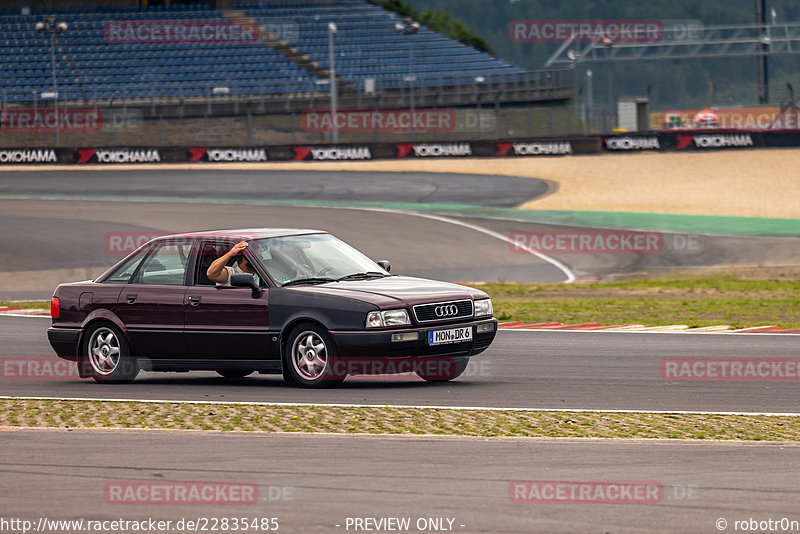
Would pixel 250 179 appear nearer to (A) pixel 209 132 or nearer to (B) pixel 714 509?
(A) pixel 209 132

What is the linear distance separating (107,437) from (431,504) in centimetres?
304

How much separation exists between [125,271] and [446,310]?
3.35 metres

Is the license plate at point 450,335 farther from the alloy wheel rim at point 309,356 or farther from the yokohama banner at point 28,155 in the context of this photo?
the yokohama banner at point 28,155

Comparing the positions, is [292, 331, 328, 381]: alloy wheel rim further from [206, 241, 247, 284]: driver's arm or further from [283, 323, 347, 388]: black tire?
[206, 241, 247, 284]: driver's arm

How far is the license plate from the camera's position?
10352mm

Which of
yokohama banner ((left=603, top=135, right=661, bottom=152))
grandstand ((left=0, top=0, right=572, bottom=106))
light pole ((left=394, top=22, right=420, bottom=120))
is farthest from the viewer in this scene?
grandstand ((left=0, top=0, right=572, bottom=106))

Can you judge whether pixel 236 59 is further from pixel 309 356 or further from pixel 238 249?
pixel 309 356

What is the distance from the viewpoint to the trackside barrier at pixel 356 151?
45.2m

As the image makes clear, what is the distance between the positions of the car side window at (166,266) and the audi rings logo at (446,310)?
257 centimetres

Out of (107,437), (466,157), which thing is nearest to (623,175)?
(466,157)

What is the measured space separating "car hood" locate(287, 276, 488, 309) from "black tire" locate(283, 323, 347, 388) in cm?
38

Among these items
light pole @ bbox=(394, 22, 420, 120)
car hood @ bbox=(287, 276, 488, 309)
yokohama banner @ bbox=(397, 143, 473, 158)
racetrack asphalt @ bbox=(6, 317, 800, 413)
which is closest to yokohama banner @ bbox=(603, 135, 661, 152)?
yokohama banner @ bbox=(397, 143, 473, 158)

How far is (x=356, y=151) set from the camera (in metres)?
46.4

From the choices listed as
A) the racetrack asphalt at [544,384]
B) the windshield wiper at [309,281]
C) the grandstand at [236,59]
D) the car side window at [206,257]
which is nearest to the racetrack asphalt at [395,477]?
the racetrack asphalt at [544,384]
